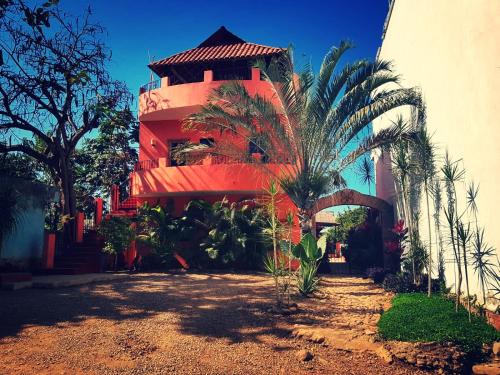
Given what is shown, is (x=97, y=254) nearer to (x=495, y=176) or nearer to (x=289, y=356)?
(x=289, y=356)

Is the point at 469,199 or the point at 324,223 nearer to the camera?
the point at 469,199

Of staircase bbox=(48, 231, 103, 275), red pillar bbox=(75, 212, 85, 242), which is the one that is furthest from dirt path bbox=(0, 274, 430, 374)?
red pillar bbox=(75, 212, 85, 242)

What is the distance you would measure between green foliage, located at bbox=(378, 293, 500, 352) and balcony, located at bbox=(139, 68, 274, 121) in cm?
934

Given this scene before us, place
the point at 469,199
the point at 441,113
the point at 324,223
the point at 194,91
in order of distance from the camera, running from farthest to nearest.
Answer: the point at 324,223 → the point at 194,91 → the point at 441,113 → the point at 469,199

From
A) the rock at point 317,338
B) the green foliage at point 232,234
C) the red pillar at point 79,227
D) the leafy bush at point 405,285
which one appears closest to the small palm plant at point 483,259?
the leafy bush at point 405,285

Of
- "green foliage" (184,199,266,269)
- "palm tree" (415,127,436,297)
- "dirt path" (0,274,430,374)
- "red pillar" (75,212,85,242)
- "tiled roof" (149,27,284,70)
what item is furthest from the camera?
"tiled roof" (149,27,284,70)

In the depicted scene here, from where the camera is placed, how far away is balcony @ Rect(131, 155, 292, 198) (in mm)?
12695

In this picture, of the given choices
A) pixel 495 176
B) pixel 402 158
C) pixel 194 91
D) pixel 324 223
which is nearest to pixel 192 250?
pixel 194 91

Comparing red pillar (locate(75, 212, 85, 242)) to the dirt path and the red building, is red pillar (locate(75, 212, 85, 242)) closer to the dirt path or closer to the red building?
the red building

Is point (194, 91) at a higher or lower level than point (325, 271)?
higher

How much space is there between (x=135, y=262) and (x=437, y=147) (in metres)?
10.4

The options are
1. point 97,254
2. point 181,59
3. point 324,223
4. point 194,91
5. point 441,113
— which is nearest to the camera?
point 441,113

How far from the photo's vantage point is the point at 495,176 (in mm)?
4965

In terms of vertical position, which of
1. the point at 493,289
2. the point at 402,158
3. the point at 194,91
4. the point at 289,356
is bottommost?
the point at 289,356
